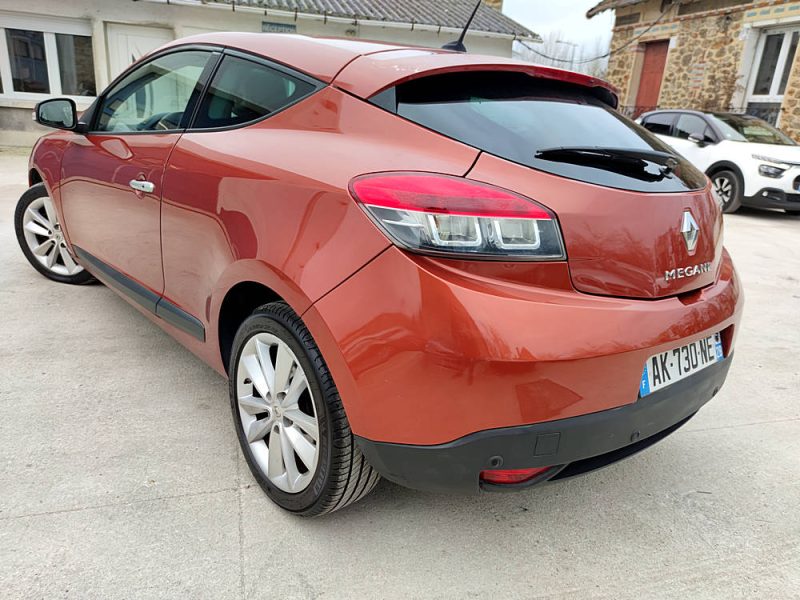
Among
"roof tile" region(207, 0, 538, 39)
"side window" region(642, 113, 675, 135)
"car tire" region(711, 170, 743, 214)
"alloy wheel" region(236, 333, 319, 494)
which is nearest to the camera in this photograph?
"alloy wheel" region(236, 333, 319, 494)

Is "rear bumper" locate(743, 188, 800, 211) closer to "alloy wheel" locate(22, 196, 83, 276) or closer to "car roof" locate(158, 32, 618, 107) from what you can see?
"car roof" locate(158, 32, 618, 107)

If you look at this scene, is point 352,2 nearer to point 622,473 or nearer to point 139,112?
point 139,112

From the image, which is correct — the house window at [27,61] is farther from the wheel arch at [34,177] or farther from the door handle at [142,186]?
the door handle at [142,186]

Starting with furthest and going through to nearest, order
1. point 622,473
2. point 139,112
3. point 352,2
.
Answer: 1. point 352,2
2. point 139,112
3. point 622,473

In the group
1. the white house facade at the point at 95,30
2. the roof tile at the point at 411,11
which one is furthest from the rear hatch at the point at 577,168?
the roof tile at the point at 411,11

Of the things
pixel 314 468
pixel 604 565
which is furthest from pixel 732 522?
pixel 314 468

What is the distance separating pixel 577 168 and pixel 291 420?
44.4 inches

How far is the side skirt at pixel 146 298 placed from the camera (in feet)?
7.67

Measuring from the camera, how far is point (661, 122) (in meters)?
10.0

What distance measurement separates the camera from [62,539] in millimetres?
1804

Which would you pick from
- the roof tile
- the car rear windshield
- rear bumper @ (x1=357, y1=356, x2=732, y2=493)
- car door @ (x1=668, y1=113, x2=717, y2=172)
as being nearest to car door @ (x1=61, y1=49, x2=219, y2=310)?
the car rear windshield

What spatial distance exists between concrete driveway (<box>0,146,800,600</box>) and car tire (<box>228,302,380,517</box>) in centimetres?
16

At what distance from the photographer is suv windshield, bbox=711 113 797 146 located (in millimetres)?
8992

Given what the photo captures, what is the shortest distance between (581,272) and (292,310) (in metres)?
0.83
